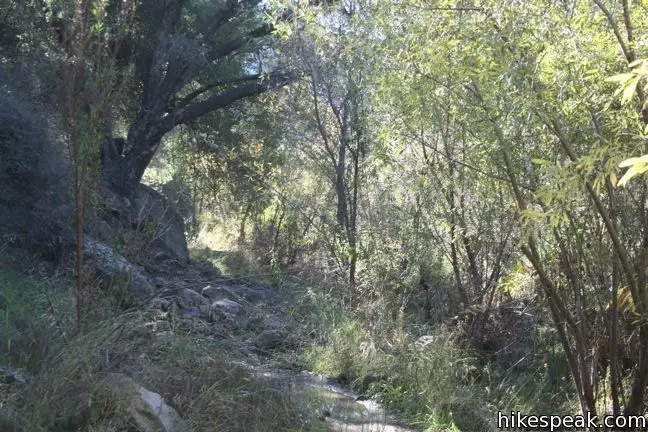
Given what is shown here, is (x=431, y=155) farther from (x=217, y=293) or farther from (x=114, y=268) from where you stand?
(x=217, y=293)

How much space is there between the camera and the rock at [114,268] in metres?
Result: 8.02

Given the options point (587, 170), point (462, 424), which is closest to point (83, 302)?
point (462, 424)

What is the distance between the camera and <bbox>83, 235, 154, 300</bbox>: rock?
802cm

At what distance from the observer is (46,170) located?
8891 mm

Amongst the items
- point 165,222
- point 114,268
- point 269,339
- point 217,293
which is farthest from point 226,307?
point 165,222

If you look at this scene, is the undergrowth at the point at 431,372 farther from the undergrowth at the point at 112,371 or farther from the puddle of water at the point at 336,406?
the undergrowth at the point at 112,371

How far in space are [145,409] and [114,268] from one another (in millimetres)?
4106

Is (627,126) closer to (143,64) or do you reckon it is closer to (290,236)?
(290,236)

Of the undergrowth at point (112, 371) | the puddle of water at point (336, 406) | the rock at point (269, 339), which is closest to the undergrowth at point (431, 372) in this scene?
the puddle of water at point (336, 406)

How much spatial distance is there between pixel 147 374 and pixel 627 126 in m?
3.90

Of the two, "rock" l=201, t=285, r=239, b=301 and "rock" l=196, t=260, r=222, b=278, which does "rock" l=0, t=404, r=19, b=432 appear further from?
"rock" l=196, t=260, r=222, b=278

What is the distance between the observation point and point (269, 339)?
817cm

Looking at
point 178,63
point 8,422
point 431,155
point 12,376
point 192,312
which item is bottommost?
point 8,422

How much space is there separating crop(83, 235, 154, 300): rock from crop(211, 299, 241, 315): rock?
0.87 m
